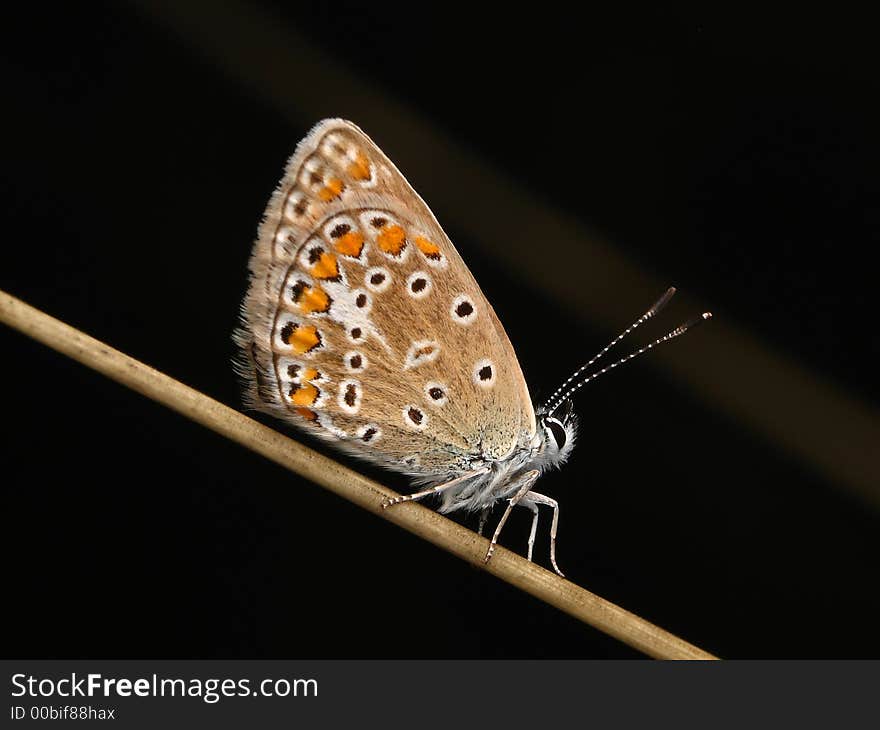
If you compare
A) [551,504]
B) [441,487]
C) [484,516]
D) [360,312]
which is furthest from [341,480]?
[551,504]

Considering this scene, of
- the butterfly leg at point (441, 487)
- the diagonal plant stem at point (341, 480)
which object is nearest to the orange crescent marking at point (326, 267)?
the diagonal plant stem at point (341, 480)

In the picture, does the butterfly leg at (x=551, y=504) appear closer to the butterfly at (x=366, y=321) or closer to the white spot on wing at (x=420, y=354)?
the butterfly at (x=366, y=321)

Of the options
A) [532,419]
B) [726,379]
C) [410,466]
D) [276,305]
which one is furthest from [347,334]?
[726,379]

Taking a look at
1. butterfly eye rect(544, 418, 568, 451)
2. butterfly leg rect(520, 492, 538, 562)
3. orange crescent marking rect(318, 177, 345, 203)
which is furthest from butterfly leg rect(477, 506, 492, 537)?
orange crescent marking rect(318, 177, 345, 203)

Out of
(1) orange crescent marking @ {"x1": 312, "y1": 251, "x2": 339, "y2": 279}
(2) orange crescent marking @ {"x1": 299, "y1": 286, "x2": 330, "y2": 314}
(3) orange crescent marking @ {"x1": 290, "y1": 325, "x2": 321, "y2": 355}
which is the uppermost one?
(1) orange crescent marking @ {"x1": 312, "y1": 251, "x2": 339, "y2": 279}

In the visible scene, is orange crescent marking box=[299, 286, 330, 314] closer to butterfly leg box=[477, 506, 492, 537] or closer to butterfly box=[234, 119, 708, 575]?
butterfly box=[234, 119, 708, 575]

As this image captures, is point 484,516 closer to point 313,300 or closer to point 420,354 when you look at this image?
point 420,354
